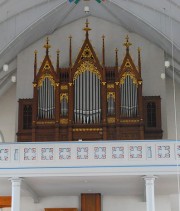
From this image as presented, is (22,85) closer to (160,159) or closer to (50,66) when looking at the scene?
(50,66)

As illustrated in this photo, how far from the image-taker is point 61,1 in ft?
74.5

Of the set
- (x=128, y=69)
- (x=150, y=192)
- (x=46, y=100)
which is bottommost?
(x=150, y=192)

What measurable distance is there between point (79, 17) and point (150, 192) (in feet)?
29.0

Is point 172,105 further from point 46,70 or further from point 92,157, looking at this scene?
point 92,157

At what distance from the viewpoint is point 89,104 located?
2184cm

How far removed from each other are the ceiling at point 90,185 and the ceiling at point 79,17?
5388mm

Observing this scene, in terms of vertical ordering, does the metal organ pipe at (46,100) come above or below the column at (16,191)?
above

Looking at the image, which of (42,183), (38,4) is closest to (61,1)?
(38,4)

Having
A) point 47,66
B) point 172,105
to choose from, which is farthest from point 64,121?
point 172,105

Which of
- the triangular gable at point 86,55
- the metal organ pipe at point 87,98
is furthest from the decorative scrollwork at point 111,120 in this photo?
the triangular gable at point 86,55

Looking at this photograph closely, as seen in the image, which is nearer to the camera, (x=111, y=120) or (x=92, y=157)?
(x=92, y=157)

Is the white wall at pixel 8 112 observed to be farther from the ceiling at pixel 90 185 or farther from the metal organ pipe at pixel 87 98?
the metal organ pipe at pixel 87 98

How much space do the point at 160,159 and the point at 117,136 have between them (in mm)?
2873

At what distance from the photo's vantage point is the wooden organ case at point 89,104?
21.6m
